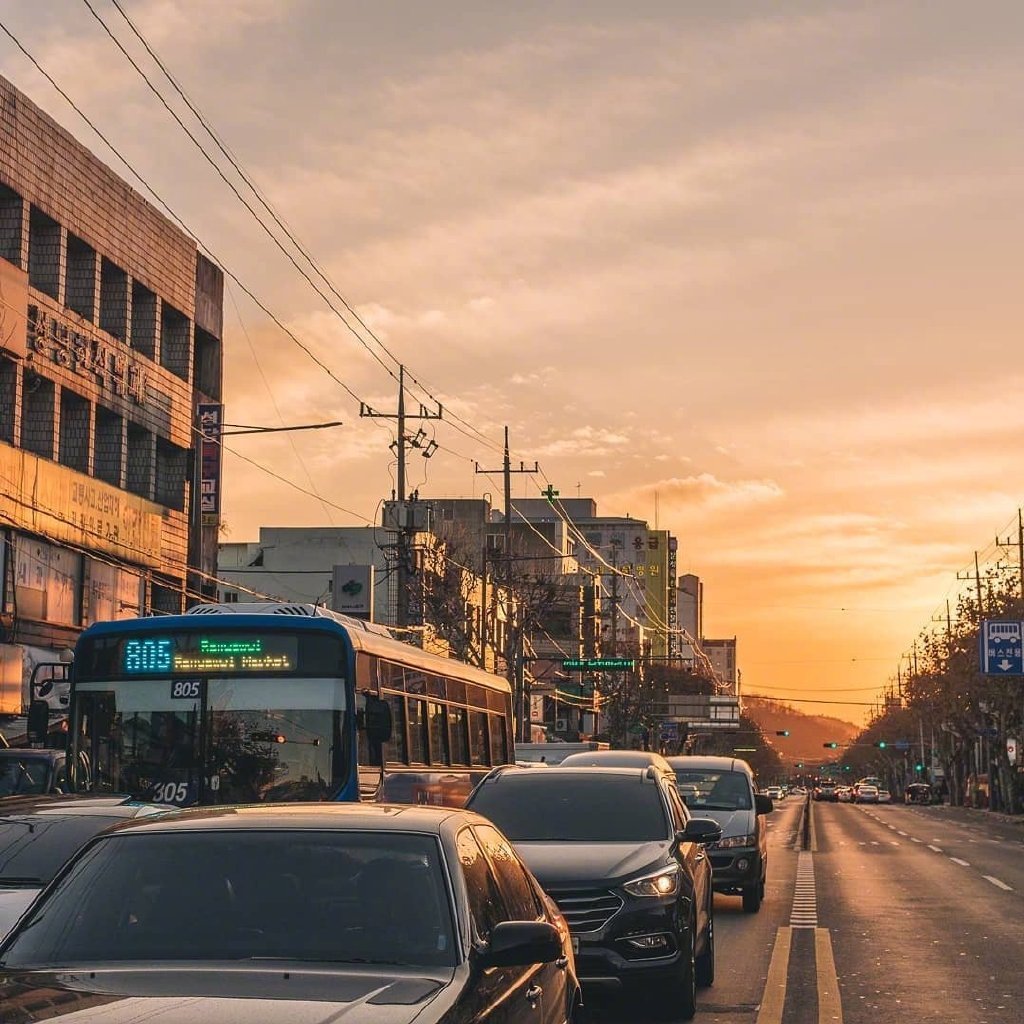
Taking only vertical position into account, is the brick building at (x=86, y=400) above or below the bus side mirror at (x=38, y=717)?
above

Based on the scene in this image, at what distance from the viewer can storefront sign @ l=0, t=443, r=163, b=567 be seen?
117 feet

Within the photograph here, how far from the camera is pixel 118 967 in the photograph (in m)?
5.80

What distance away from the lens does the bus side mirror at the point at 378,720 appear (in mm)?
17641

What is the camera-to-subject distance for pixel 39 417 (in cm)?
3756

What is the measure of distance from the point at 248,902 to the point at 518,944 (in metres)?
0.97

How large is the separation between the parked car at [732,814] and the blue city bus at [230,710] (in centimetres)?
471

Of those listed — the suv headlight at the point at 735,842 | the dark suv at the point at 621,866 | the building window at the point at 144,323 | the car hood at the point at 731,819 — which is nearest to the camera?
the dark suv at the point at 621,866

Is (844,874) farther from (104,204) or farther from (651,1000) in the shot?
(104,204)

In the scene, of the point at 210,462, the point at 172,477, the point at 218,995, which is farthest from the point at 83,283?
the point at 218,995

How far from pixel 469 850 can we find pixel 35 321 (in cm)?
3170

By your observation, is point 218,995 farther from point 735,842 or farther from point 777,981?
point 735,842

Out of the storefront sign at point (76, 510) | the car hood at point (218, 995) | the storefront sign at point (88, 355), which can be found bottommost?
the car hood at point (218, 995)

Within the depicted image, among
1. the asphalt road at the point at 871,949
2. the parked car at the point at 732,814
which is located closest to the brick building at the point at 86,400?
the parked car at the point at 732,814

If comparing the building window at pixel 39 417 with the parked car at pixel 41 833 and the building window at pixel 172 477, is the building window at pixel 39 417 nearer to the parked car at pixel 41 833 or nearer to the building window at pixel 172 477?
the building window at pixel 172 477
